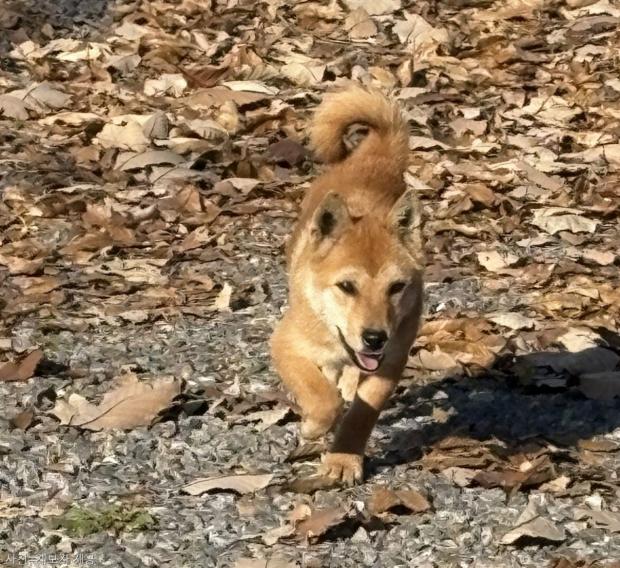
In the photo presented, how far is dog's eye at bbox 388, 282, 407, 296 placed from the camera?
19.5 ft

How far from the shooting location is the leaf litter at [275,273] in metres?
5.39

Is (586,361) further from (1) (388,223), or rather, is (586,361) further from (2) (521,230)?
(2) (521,230)

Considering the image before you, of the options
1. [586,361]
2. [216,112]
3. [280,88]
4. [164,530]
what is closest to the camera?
[164,530]

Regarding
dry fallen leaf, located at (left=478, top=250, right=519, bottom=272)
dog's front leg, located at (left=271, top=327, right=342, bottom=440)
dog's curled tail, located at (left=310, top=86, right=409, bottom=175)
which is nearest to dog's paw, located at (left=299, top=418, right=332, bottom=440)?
dog's front leg, located at (left=271, top=327, right=342, bottom=440)

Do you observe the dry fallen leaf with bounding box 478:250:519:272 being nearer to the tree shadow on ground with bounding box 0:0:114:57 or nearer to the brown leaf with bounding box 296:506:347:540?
the brown leaf with bounding box 296:506:347:540

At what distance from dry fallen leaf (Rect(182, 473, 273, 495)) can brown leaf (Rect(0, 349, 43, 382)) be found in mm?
1402

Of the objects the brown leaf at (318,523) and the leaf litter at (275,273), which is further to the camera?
the leaf litter at (275,273)

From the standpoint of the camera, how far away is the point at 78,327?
23.8ft

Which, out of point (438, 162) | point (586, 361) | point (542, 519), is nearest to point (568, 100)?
point (438, 162)

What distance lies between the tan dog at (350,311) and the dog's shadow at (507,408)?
0.32 m

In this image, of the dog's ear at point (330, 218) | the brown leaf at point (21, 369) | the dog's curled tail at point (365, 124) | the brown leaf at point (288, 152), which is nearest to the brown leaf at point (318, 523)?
the dog's ear at point (330, 218)

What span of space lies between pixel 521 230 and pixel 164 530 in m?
4.51

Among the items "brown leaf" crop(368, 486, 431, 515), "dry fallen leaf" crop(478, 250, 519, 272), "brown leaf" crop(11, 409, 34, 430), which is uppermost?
"brown leaf" crop(368, 486, 431, 515)

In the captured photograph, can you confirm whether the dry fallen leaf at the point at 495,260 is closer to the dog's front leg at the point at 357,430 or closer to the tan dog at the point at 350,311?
the tan dog at the point at 350,311
